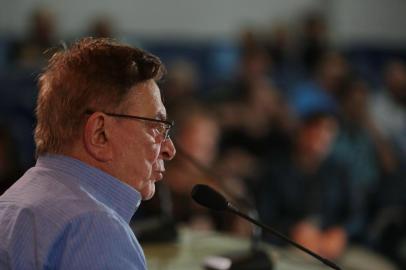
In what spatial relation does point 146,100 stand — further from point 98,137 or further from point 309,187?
point 309,187

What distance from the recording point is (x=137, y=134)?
1.38 m

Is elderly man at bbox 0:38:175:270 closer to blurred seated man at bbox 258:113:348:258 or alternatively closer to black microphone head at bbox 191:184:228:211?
black microphone head at bbox 191:184:228:211

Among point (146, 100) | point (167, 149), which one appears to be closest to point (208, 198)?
point (167, 149)

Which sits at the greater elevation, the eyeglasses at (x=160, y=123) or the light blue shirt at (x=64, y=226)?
the eyeglasses at (x=160, y=123)

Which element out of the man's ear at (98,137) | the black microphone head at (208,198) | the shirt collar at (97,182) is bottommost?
the black microphone head at (208,198)

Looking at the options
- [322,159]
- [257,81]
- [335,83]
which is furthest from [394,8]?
[322,159]

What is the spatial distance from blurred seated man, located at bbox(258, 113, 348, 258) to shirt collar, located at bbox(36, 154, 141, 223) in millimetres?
2520

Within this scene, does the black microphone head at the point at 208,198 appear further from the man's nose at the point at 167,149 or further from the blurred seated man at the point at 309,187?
the blurred seated man at the point at 309,187

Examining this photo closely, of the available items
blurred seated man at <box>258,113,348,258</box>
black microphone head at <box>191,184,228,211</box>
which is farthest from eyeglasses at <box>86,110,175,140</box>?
blurred seated man at <box>258,113,348,258</box>

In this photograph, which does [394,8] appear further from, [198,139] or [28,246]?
[28,246]

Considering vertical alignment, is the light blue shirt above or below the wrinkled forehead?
below

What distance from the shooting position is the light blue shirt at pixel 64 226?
121cm

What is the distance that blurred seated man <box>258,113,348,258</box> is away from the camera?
393cm

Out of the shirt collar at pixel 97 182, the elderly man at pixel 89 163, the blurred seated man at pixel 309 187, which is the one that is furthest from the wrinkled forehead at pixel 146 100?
the blurred seated man at pixel 309 187
